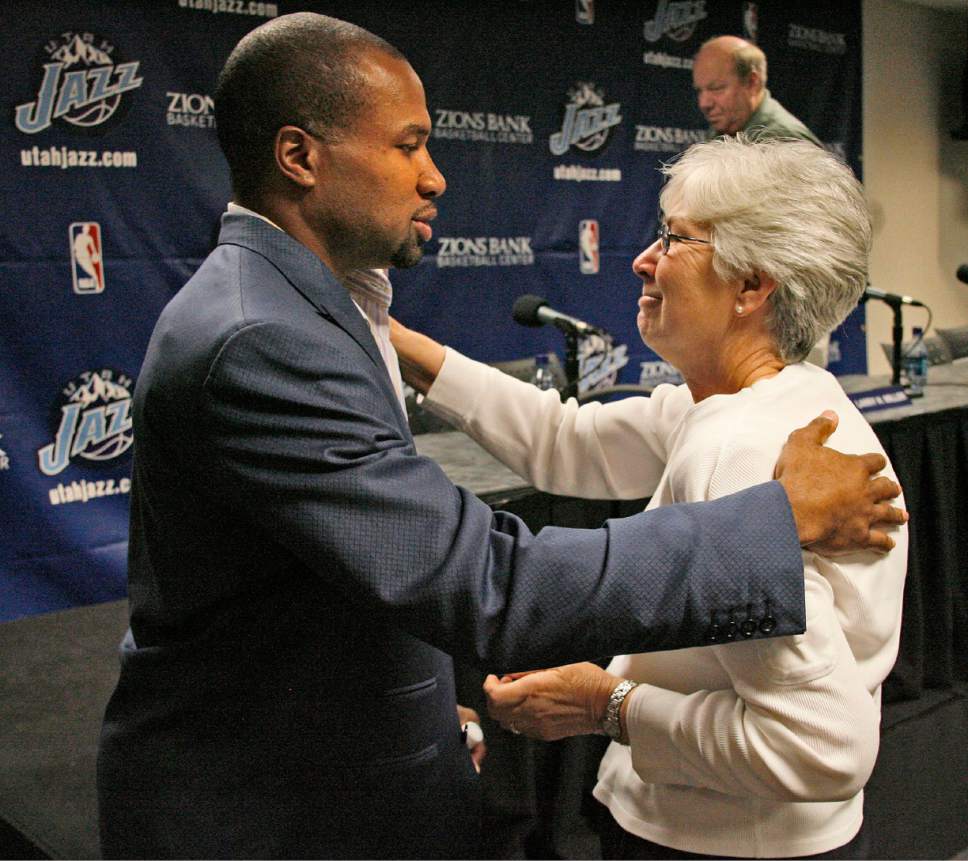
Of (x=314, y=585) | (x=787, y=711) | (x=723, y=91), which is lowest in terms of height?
(x=787, y=711)

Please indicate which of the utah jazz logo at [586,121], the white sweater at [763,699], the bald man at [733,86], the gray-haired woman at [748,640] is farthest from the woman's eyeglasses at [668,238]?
the utah jazz logo at [586,121]

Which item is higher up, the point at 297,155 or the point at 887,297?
the point at 297,155

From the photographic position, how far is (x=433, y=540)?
870 millimetres

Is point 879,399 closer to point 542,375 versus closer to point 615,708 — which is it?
point 542,375

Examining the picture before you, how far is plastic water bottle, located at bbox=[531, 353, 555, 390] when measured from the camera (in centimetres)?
323

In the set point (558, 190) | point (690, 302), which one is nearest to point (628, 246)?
point (558, 190)

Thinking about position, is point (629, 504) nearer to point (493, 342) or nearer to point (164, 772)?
point (164, 772)

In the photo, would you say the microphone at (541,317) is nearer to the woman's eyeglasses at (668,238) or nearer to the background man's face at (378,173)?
the woman's eyeglasses at (668,238)

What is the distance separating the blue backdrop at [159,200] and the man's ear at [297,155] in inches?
116

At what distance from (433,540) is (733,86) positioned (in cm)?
366

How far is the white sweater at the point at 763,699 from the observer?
3.22ft

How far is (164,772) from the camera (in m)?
1.00

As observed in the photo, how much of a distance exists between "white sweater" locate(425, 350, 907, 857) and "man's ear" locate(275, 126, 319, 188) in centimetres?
47

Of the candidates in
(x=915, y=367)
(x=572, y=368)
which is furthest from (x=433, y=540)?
(x=915, y=367)
